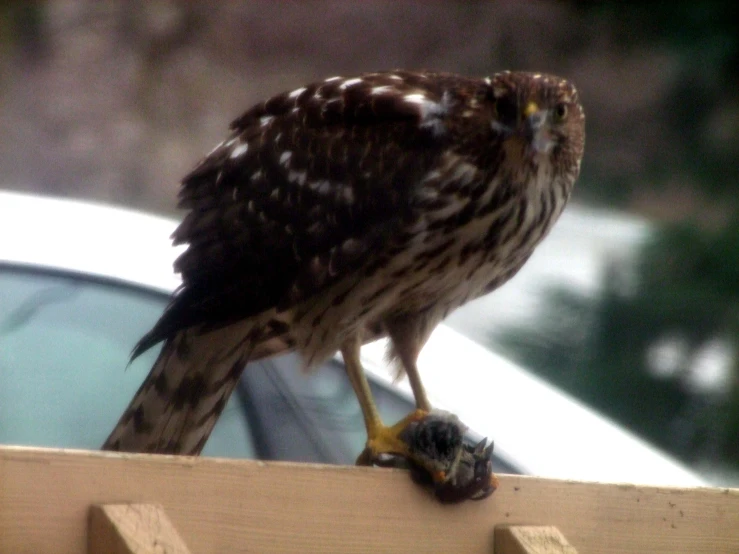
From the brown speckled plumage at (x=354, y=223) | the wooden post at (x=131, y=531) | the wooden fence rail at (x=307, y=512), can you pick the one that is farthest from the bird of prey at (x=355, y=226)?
the wooden post at (x=131, y=531)

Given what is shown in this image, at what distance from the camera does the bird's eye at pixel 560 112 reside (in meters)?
2.28

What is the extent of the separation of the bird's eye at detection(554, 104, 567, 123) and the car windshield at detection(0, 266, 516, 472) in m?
0.72

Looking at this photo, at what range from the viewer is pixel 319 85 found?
2.54 metres

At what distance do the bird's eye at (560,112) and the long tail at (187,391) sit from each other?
0.69 meters

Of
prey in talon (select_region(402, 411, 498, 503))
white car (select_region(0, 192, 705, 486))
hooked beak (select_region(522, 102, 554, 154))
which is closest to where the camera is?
prey in talon (select_region(402, 411, 498, 503))

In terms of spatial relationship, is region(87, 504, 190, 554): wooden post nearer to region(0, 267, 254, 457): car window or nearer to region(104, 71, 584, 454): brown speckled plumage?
region(104, 71, 584, 454): brown speckled plumage

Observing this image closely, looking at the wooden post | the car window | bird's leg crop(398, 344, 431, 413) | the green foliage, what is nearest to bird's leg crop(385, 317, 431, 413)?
bird's leg crop(398, 344, 431, 413)

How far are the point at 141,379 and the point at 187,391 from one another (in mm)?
331

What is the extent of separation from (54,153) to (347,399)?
5.20 metres

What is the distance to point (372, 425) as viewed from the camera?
7.25 ft

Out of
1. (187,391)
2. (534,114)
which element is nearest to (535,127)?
(534,114)

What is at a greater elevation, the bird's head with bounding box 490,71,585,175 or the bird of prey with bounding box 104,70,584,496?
the bird's head with bounding box 490,71,585,175

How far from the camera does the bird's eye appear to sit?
2.28 m

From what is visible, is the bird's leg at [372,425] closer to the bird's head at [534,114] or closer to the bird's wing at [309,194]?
the bird's wing at [309,194]
